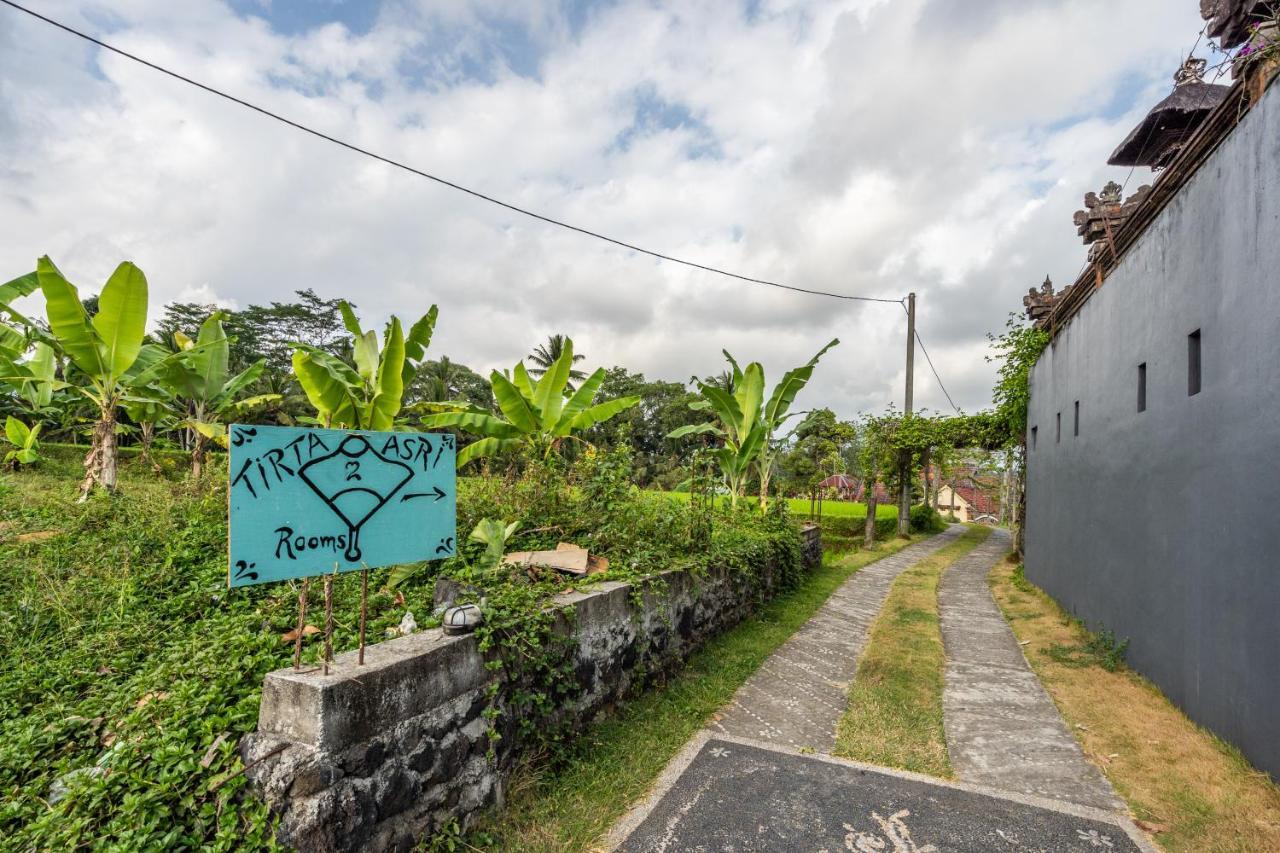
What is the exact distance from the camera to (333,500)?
7.67 ft

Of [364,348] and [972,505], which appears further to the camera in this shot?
[972,505]

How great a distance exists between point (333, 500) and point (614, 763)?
2004 millimetres

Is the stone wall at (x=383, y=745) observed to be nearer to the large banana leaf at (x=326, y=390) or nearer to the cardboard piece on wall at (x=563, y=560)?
the cardboard piece on wall at (x=563, y=560)

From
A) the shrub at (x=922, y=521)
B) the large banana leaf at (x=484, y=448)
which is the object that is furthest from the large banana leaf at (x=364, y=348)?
the shrub at (x=922, y=521)

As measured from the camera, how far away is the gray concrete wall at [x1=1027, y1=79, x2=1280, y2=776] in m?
3.33

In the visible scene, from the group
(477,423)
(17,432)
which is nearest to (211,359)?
(477,423)

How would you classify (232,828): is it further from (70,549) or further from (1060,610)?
(1060,610)

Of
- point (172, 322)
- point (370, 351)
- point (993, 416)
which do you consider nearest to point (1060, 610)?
point (993, 416)

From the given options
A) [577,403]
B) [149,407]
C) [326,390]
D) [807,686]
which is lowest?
[807,686]

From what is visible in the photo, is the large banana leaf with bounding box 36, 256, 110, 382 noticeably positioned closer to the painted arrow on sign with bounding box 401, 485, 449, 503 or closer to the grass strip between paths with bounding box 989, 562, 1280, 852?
the painted arrow on sign with bounding box 401, 485, 449, 503

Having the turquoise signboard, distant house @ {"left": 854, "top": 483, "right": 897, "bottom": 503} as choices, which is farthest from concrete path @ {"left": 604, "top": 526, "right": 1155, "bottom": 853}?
distant house @ {"left": 854, "top": 483, "right": 897, "bottom": 503}

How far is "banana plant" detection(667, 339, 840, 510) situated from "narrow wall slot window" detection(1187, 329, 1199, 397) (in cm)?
405

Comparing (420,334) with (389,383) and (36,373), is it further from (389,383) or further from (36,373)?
(36,373)

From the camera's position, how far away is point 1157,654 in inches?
183
